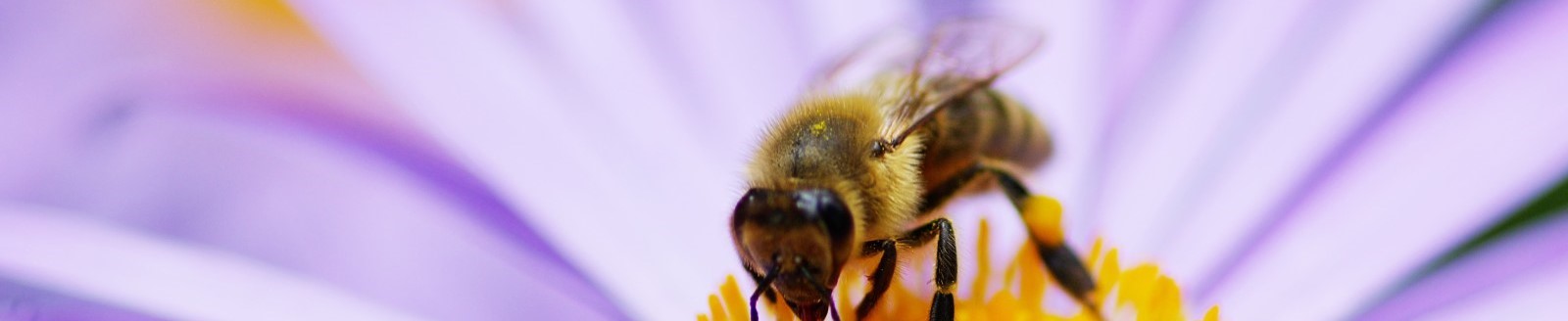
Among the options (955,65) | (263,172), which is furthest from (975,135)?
(263,172)

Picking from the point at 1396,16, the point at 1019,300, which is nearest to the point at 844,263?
the point at 1019,300

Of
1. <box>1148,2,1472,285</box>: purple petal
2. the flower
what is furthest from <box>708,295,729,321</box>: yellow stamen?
<box>1148,2,1472,285</box>: purple petal

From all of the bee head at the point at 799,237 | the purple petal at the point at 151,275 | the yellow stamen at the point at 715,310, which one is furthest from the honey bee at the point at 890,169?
the purple petal at the point at 151,275

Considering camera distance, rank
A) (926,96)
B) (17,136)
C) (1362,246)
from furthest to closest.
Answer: (17,136) → (1362,246) → (926,96)

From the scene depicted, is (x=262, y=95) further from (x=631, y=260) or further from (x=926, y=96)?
(x=926, y=96)


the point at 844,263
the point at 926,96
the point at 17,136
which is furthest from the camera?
the point at 17,136

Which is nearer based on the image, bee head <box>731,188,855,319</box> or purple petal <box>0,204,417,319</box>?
bee head <box>731,188,855,319</box>

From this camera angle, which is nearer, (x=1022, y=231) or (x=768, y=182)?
(x=768, y=182)

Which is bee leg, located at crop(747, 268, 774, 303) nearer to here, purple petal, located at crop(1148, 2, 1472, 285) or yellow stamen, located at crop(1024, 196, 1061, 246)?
yellow stamen, located at crop(1024, 196, 1061, 246)
